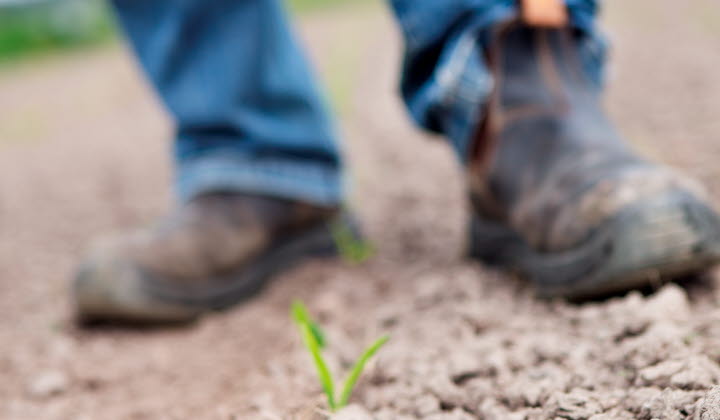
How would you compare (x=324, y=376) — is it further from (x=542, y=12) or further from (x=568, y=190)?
(x=542, y=12)

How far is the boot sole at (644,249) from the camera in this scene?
99cm

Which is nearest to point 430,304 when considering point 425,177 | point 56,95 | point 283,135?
point 283,135

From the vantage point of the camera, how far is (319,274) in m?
1.60

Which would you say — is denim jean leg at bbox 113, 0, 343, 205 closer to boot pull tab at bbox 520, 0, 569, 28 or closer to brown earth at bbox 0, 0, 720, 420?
brown earth at bbox 0, 0, 720, 420

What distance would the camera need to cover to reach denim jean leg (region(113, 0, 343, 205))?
1507 millimetres

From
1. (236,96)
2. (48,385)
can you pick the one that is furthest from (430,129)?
(48,385)

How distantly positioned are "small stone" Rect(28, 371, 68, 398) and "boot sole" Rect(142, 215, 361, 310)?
25 cm

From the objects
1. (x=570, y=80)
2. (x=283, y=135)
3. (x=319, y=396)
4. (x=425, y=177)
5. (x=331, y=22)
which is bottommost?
(x=331, y=22)

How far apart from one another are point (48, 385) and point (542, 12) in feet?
3.41

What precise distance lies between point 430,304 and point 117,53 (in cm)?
784

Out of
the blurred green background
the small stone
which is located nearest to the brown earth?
the small stone

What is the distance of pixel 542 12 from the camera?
1.16 m

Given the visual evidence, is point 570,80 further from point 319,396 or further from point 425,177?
point 425,177

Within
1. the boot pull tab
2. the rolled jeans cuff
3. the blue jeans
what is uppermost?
the boot pull tab
